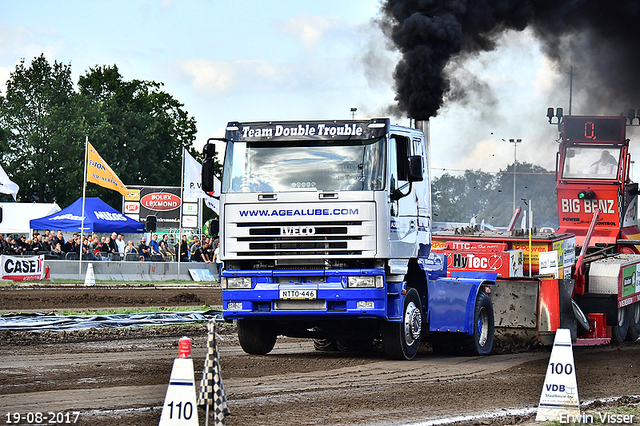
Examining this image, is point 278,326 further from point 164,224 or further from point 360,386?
point 164,224

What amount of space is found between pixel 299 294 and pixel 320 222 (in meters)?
1.02

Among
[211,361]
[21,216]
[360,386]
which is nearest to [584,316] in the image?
[360,386]

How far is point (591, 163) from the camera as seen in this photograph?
19578 mm

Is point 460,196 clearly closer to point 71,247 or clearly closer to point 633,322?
point 71,247

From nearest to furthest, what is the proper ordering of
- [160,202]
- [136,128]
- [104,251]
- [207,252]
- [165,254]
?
[104,251] → [207,252] → [165,254] → [160,202] → [136,128]

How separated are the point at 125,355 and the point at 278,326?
90.4 inches

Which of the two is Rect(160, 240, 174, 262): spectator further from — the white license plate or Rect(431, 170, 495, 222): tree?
Rect(431, 170, 495, 222): tree

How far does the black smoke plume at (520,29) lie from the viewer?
1956 cm

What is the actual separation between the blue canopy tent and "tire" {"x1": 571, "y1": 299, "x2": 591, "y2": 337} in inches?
978

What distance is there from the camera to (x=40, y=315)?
17.8 meters

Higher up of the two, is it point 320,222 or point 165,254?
point 165,254

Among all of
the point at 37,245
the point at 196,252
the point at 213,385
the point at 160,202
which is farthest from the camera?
the point at 160,202

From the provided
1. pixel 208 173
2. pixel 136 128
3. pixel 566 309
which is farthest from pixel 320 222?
pixel 136 128

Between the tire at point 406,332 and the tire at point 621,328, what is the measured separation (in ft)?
16.1
